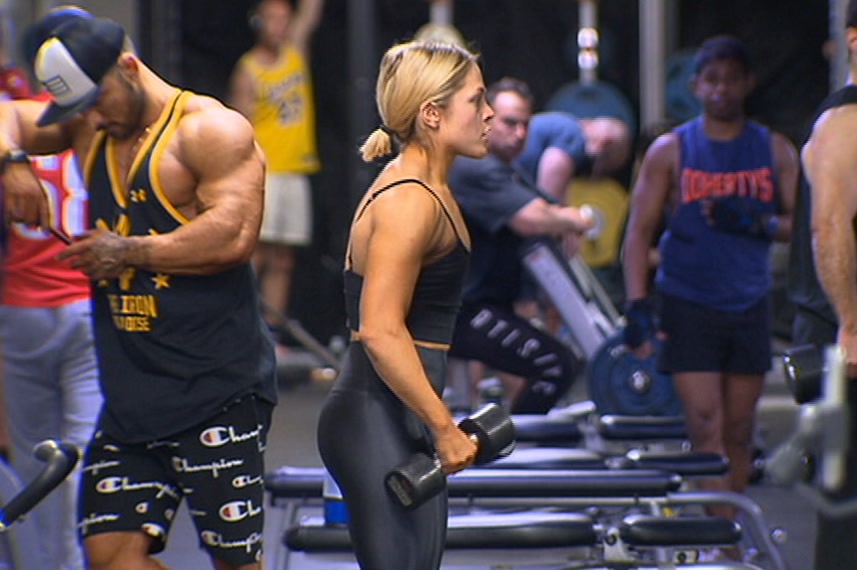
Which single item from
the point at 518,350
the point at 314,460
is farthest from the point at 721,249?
the point at 314,460

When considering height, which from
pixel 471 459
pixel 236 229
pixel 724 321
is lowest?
pixel 724 321

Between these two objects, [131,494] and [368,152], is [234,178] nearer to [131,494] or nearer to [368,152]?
[368,152]

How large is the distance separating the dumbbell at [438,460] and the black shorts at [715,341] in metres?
2.40

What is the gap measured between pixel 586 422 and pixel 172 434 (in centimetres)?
410

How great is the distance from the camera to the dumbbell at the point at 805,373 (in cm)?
385

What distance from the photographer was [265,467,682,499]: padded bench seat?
520 cm

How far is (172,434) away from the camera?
12.9 ft

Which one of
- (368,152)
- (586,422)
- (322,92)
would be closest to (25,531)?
(368,152)

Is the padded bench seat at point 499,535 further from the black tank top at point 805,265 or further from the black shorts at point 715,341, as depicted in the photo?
the black shorts at point 715,341

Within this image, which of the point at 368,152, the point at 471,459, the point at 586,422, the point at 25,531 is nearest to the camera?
the point at 471,459

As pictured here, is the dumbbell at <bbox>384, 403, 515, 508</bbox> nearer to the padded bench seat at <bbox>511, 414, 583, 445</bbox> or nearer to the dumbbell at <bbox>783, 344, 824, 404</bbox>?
the dumbbell at <bbox>783, 344, 824, 404</bbox>

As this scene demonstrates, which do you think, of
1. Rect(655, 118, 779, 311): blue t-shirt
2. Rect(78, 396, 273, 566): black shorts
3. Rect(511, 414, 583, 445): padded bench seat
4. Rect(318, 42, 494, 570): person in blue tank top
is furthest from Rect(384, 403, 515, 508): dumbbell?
Rect(511, 414, 583, 445): padded bench seat

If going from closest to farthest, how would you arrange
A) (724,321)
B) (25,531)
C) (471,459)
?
(471,459), (25,531), (724,321)

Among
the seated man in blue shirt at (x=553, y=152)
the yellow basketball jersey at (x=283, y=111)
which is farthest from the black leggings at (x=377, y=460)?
the yellow basketball jersey at (x=283, y=111)
